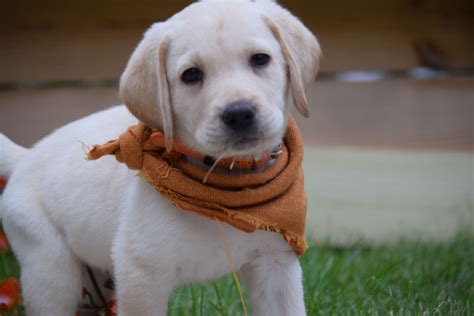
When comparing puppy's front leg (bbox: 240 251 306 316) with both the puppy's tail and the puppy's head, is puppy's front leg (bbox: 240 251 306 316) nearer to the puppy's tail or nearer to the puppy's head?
the puppy's head

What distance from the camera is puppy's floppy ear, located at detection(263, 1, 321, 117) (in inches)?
107

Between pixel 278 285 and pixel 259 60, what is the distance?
3.02 feet

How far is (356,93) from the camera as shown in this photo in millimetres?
6188

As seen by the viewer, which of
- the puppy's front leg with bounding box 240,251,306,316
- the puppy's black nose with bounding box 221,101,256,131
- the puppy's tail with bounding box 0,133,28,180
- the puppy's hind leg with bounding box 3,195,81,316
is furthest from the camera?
the puppy's tail with bounding box 0,133,28,180

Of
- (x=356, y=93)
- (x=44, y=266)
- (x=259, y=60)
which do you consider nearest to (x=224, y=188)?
(x=259, y=60)

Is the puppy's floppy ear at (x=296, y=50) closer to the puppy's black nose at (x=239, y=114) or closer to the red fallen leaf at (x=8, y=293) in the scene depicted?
the puppy's black nose at (x=239, y=114)

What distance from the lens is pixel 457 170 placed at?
19.6 feet

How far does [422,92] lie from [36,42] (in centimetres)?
329

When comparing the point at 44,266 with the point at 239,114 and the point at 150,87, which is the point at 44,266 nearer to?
the point at 150,87

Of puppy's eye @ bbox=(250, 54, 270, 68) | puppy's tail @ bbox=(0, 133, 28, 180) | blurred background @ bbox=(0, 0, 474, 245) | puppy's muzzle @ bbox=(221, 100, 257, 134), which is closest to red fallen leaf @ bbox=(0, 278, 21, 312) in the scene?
puppy's tail @ bbox=(0, 133, 28, 180)

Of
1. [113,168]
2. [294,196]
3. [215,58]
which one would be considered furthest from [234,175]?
[113,168]

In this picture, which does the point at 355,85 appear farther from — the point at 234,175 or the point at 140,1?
the point at 234,175

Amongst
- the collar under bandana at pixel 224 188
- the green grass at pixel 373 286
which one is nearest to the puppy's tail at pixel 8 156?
the green grass at pixel 373 286

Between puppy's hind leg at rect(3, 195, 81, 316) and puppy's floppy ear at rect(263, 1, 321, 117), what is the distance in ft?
4.25
